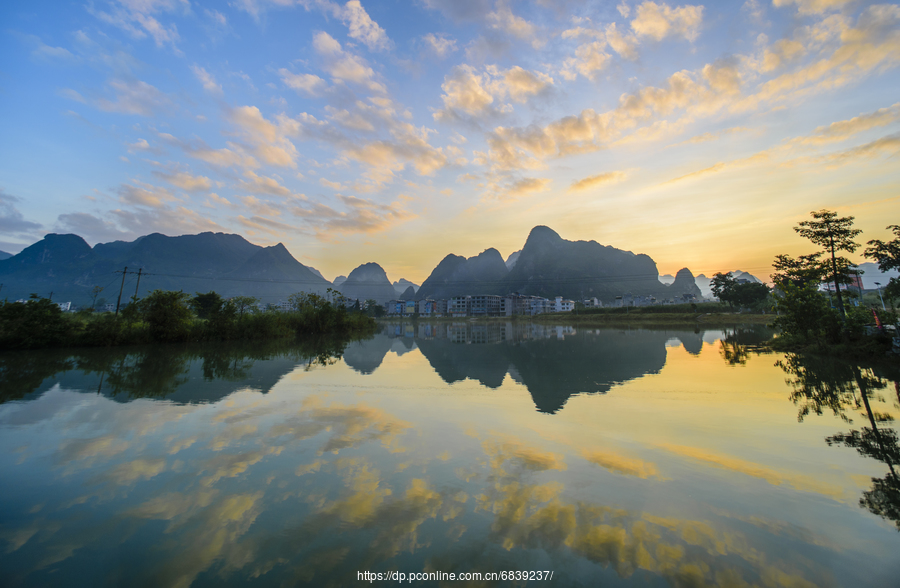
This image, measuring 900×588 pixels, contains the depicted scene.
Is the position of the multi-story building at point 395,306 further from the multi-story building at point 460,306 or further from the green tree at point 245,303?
the green tree at point 245,303

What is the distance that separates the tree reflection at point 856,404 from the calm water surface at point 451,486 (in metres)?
0.07

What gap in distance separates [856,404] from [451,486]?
1128 centimetres

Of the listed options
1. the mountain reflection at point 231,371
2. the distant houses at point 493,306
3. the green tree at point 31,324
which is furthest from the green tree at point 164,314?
the distant houses at point 493,306

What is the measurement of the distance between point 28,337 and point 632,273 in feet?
674

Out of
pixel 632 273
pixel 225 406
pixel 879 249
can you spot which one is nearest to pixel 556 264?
pixel 632 273

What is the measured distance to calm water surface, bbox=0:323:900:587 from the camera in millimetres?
3309

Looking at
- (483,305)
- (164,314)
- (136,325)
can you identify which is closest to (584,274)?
(483,305)

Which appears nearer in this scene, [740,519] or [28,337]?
[740,519]

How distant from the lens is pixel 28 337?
21.0 metres

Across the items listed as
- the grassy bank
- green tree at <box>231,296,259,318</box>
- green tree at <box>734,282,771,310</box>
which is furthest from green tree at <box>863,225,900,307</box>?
green tree at <box>734,282,771,310</box>

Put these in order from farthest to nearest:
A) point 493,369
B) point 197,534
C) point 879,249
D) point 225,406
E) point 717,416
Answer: point 493,369, point 879,249, point 225,406, point 717,416, point 197,534

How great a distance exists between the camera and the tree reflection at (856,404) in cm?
463

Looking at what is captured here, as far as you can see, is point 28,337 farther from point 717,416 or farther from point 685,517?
point 717,416

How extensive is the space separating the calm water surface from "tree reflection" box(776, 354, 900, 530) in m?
0.07
